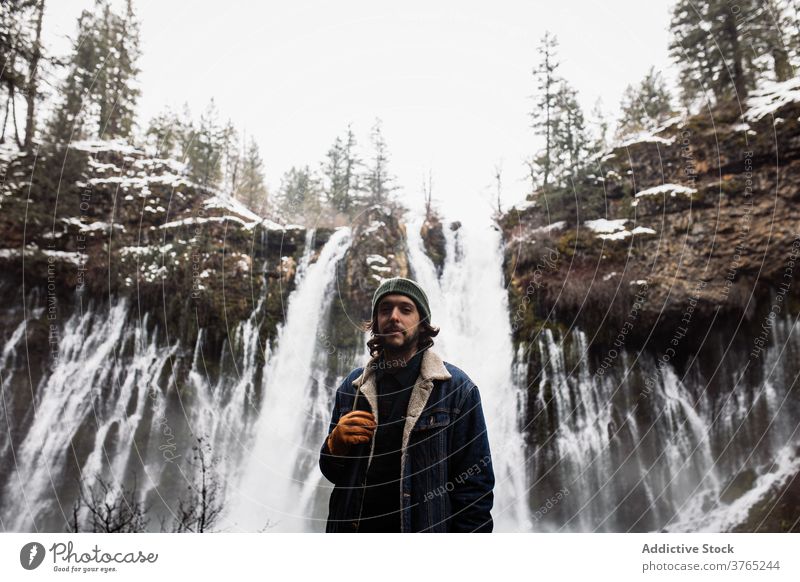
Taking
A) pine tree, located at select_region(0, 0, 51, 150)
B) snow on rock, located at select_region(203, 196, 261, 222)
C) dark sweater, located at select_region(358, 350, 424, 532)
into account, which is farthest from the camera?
snow on rock, located at select_region(203, 196, 261, 222)

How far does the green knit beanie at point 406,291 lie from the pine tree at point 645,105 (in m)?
4.26

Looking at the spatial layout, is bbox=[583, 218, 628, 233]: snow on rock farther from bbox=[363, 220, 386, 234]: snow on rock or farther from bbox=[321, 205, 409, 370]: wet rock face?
bbox=[363, 220, 386, 234]: snow on rock

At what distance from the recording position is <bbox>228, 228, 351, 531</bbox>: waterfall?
538 centimetres

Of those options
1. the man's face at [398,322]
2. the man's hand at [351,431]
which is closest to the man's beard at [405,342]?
the man's face at [398,322]

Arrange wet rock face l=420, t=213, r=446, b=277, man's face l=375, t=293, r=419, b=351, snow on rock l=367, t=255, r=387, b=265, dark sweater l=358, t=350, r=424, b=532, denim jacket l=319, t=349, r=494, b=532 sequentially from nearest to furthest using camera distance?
1. denim jacket l=319, t=349, r=494, b=532
2. dark sweater l=358, t=350, r=424, b=532
3. man's face l=375, t=293, r=419, b=351
4. snow on rock l=367, t=255, r=387, b=265
5. wet rock face l=420, t=213, r=446, b=277

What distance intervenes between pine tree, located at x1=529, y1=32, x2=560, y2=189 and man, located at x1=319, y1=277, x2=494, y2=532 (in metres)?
3.85

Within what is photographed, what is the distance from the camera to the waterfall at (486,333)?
5375 millimetres

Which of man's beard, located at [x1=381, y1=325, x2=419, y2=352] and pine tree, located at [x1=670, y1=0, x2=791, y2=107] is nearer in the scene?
man's beard, located at [x1=381, y1=325, x2=419, y2=352]

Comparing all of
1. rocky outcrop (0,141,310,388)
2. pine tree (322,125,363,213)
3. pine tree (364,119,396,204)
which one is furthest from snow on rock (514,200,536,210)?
rocky outcrop (0,141,310,388)

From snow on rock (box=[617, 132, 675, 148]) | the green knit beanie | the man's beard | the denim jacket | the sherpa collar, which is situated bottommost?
the denim jacket

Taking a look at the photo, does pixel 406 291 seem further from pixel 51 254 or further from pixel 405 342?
pixel 51 254

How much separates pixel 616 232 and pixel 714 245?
1.09 meters

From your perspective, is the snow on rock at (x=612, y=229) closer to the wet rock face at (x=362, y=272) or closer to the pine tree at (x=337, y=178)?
the wet rock face at (x=362, y=272)

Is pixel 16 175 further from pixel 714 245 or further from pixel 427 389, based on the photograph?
pixel 714 245
